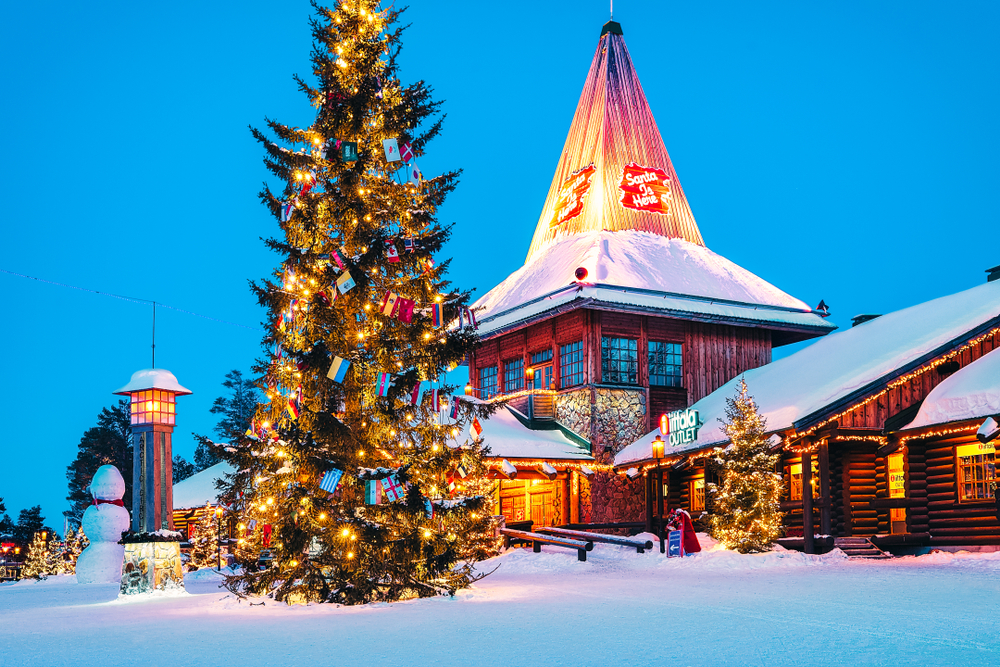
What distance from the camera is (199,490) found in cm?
3316

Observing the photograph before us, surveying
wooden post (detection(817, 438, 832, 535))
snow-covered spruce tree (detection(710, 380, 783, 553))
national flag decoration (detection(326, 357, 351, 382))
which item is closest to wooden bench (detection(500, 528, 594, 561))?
snow-covered spruce tree (detection(710, 380, 783, 553))

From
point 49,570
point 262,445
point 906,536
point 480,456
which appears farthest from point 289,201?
point 49,570

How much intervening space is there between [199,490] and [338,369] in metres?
21.9

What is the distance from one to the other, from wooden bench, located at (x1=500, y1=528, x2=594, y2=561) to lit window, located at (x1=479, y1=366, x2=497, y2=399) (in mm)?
9205

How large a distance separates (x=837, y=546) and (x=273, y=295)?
14.1 metres

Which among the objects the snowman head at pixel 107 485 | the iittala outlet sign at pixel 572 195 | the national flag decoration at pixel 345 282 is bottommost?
the snowman head at pixel 107 485

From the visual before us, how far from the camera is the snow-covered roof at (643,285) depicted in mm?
29609

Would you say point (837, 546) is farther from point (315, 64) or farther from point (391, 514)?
point (315, 64)

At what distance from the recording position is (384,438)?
1367 centimetres

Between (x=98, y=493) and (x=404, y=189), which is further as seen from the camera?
(x=98, y=493)

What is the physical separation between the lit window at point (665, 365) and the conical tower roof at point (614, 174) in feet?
15.3

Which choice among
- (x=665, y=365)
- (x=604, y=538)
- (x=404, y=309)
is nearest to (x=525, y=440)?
(x=604, y=538)

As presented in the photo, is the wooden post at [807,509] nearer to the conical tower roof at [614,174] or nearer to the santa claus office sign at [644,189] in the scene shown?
the conical tower roof at [614,174]

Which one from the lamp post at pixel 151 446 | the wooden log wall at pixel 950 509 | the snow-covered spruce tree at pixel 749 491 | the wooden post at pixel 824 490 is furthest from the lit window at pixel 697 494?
the lamp post at pixel 151 446
